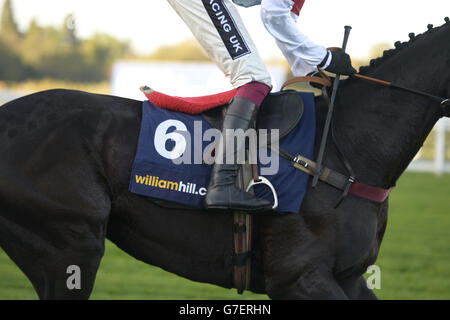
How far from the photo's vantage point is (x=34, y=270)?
2799 mm

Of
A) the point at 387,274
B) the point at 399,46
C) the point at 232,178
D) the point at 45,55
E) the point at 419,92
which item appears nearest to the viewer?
the point at 232,178

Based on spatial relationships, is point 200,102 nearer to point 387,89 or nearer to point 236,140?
point 236,140

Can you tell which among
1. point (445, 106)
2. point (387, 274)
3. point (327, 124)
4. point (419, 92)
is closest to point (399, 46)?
point (419, 92)

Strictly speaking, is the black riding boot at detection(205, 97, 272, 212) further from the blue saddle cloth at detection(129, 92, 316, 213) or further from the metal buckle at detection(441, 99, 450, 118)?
the metal buckle at detection(441, 99, 450, 118)

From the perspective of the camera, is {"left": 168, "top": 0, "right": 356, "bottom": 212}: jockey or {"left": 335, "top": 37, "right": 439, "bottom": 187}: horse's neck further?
{"left": 335, "top": 37, "right": 439, "bottom": 187}: horse's neck

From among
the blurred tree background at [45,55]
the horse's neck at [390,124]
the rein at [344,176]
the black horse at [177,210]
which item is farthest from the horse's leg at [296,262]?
the blurred tree background at [45,55]

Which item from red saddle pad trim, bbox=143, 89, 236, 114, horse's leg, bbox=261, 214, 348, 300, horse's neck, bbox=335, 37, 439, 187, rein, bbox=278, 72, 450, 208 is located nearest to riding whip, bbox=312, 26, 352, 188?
rein, bbox=278, 72, 450, 208

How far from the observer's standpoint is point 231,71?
299 cm

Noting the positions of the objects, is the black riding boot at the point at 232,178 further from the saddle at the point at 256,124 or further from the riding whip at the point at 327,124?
the riding whip at the point at 327,124

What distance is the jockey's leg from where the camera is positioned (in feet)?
9.23

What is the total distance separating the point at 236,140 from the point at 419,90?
101 cm

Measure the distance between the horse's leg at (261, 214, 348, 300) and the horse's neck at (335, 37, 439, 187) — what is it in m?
0.45

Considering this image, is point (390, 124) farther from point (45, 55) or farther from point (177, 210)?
point (45, 55)

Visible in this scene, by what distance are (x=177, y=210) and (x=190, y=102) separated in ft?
1.90
